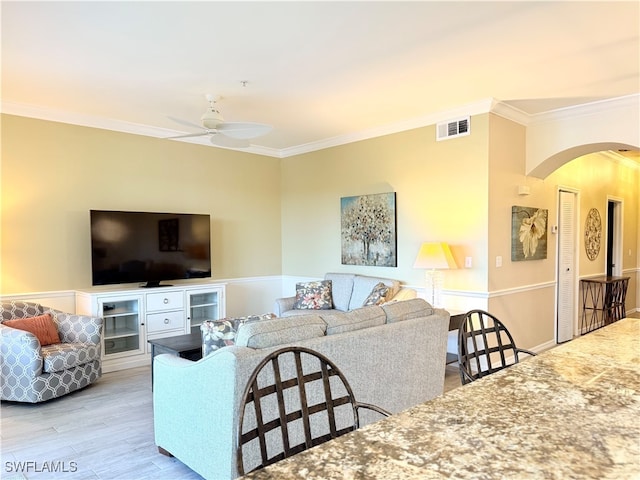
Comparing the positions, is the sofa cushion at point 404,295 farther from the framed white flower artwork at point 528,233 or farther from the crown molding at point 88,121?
the crown molding at point 88,121

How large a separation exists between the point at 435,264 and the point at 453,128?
5.07 feet

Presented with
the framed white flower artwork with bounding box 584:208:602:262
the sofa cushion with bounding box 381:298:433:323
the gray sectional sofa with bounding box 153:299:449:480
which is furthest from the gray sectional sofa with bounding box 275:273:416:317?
the framed white flower artwork with bounding box 584:208:602:262

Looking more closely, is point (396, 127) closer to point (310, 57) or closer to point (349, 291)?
point (349, 291)

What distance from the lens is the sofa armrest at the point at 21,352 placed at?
3.69 m

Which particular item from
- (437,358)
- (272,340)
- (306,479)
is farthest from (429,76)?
(306,479)

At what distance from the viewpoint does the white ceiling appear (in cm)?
274

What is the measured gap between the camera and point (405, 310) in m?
3.23

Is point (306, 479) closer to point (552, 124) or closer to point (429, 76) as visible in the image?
point (429, 76)

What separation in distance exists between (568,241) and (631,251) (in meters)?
3.15

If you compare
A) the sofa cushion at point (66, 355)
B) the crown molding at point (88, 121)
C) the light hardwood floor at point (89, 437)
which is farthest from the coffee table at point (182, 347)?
the crown molding at point (88, 121)

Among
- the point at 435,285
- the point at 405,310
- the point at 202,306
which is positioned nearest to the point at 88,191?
the point at 202,306

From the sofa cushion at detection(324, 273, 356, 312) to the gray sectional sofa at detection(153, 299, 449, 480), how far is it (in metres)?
2.20

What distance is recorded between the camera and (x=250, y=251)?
6.65 m

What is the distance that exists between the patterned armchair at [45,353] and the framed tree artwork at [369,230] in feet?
10.4
